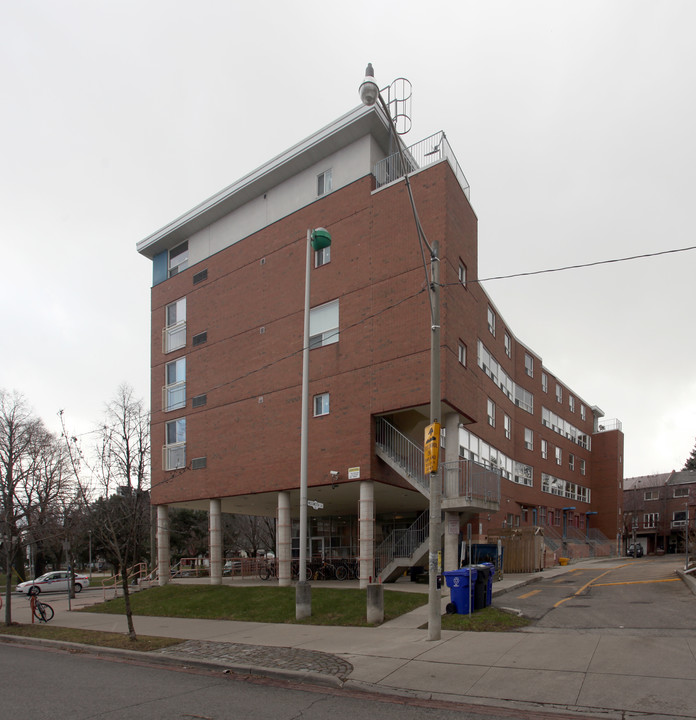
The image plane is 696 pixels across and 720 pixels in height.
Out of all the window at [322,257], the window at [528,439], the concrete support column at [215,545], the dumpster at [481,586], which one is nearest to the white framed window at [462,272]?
the window at [322,257]

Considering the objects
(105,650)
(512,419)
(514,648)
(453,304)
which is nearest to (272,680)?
(514,648)

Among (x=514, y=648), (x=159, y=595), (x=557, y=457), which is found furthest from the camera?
(x=557, y=457)

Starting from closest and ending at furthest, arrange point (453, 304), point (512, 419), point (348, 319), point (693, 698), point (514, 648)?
point (693, 698), point (514, 648), point (453, 304), point (348, 319), point (512, 419)

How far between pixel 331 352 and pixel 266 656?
41.6 ft

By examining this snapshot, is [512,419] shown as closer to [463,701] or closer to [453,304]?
[453,304]

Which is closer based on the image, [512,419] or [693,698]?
[693,698]

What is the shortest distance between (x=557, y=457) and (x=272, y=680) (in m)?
43.3

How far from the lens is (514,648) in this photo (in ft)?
32.9

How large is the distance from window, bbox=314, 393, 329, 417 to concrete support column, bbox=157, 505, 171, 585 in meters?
11.3

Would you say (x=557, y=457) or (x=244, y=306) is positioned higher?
(x=244, y=306)

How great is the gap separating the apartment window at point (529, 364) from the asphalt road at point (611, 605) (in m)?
23.5

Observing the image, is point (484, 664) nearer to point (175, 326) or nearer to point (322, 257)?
point (322, 257)

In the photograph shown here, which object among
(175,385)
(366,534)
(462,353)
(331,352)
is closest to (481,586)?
(366,534)

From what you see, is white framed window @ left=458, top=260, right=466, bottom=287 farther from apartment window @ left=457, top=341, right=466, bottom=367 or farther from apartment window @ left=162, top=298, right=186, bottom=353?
apartment window @ left=162, top=298, right=186, bottom=353
